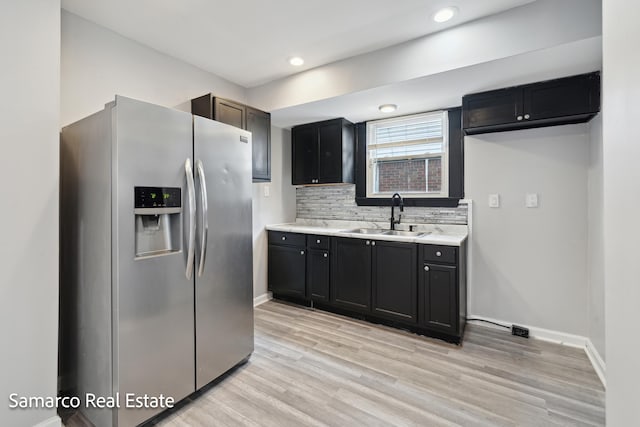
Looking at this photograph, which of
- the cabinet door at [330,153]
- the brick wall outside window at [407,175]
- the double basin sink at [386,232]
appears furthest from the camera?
the cabinet door at [330,153]

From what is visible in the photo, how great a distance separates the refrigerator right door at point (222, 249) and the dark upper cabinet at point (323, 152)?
1498 mm

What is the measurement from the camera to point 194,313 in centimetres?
181

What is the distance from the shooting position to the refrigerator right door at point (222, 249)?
1835 mm

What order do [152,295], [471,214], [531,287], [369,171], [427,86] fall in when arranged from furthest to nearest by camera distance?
[369,171] < [471,214] < [531,287] < [427,86] < [152,295]

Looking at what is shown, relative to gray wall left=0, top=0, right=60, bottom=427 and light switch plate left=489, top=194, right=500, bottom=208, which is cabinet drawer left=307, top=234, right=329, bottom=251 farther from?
gray wall left=0, top=0, right=60, bottom=427

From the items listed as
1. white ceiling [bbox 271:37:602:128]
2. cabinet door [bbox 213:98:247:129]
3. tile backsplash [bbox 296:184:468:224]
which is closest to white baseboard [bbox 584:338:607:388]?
tile backsplash [bbox 296:184:468:224]

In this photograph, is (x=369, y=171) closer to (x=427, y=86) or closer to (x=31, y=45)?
(x=427, y=86)

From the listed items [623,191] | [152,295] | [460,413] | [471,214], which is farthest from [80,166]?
[471,214]

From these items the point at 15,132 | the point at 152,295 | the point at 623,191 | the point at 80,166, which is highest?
the point at 15,132

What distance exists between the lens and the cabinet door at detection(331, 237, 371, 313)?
9.75 feet

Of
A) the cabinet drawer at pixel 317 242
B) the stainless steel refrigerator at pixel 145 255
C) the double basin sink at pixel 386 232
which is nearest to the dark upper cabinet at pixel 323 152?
the double basin sink at pixel 386 232

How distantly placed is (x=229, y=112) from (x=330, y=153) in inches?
50.0

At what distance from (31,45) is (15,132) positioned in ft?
1.60

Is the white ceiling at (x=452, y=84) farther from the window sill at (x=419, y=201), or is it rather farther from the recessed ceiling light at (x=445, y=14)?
the window sill at (x=419, y=201)
